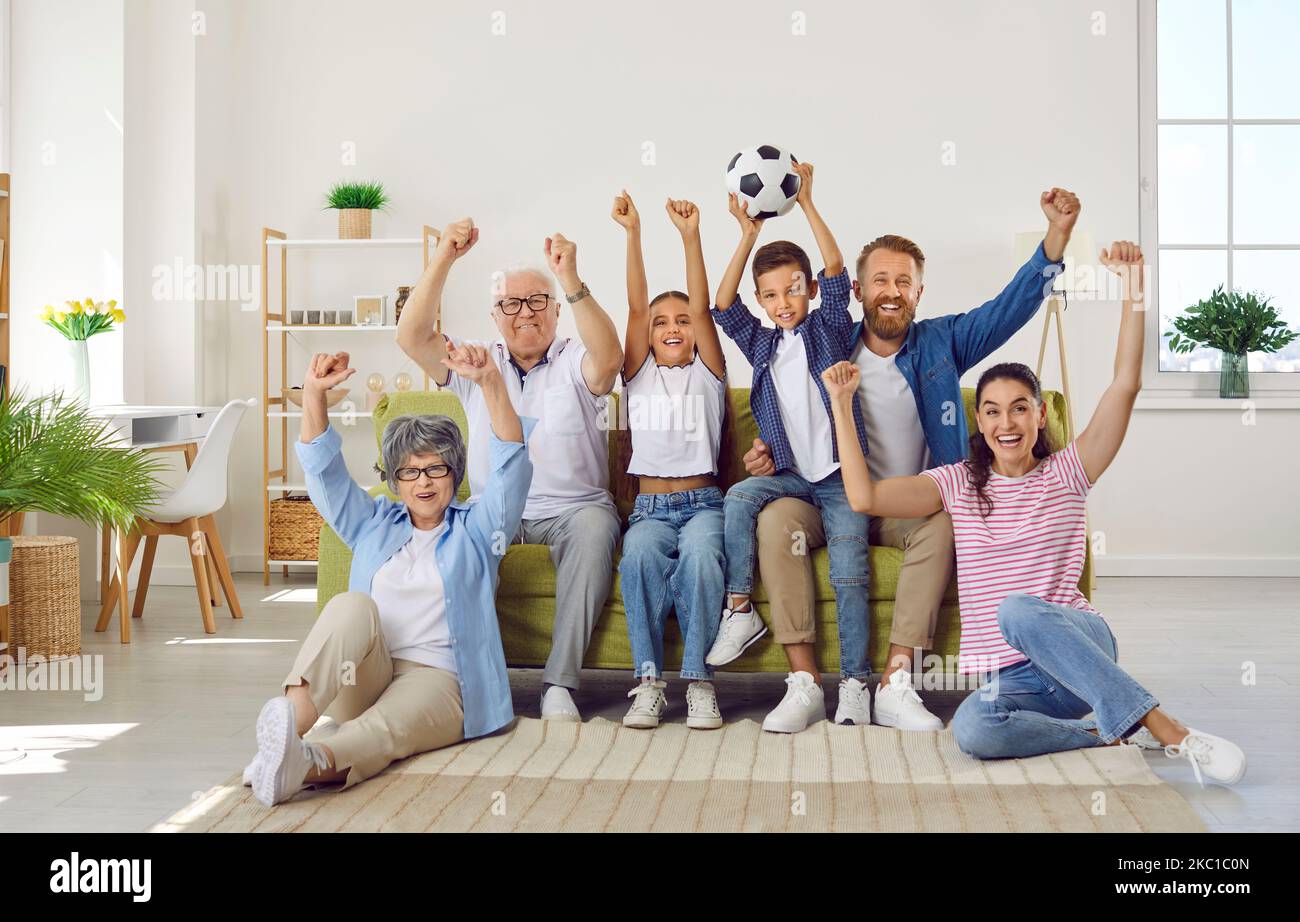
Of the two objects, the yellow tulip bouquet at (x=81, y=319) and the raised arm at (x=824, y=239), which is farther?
the yellow tulip bouquet at (x=81, y=319)

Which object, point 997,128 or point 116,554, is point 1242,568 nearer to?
point 997,128

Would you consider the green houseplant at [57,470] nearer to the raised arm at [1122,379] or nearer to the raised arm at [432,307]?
the raised arm at [432,307]

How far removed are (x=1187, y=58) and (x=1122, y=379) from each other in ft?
10.9

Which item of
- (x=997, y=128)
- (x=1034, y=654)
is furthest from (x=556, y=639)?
(x=997, y=128)

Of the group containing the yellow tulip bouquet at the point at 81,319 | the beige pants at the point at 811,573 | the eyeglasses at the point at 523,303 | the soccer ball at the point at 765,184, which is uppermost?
the soccer ball at the point at 765,184

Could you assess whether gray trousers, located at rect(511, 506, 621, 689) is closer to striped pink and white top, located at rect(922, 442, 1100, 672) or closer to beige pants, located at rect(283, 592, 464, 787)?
beige pants, located at rect(283, 592, 464, 787)

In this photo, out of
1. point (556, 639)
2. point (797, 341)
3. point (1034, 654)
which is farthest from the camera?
point (797, 341)

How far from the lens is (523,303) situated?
9.97 ft

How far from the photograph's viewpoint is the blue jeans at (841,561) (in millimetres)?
2734

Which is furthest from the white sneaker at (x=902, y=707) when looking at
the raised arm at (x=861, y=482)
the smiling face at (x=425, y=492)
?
the smiling face at (x=425, y=492)

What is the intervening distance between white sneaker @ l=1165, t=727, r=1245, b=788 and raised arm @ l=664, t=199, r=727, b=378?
4.28 ft

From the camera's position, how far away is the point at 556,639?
110 inches

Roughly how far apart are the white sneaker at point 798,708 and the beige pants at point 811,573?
0.29 feet
